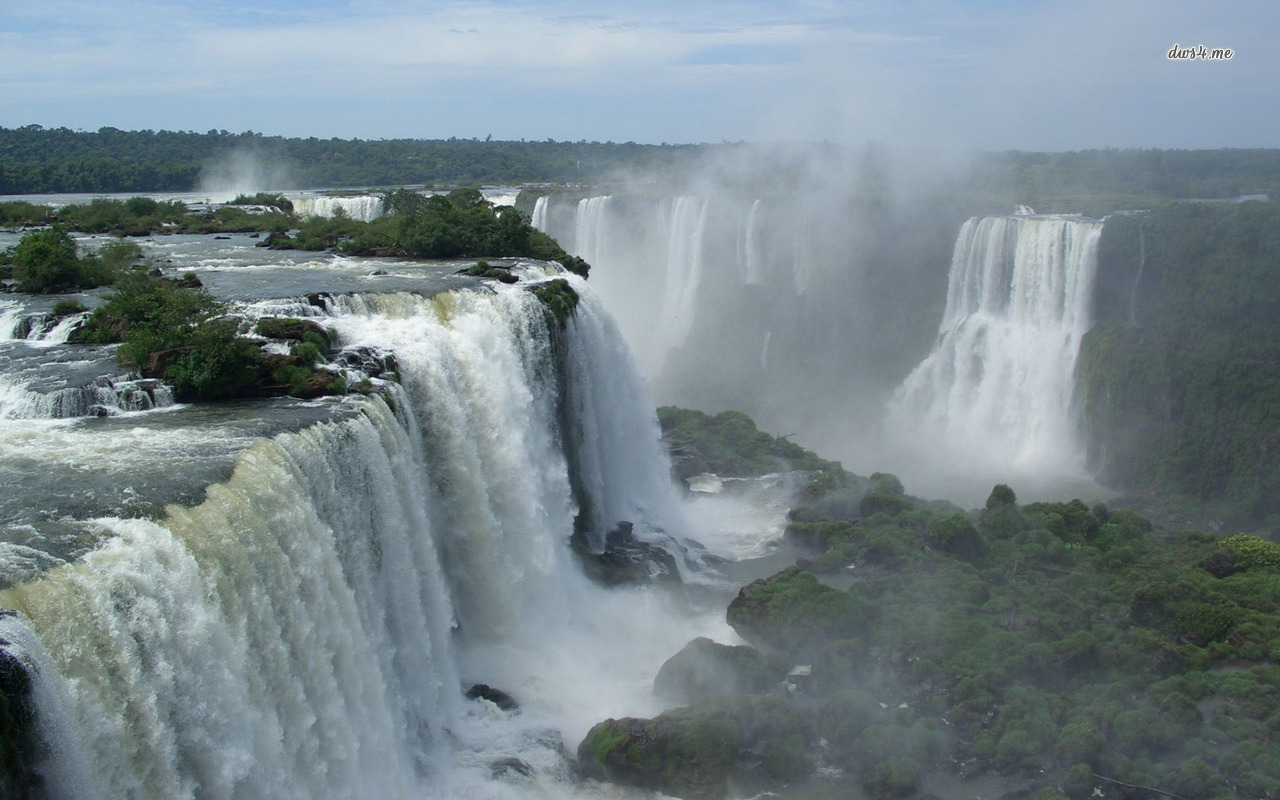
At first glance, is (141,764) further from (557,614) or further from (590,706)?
(557,614)

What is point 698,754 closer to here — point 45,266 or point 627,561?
point 627,561

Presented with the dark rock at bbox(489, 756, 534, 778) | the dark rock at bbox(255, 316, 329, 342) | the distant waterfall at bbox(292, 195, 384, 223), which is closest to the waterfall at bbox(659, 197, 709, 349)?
the distant waterfall at bbox(292, 195, 384, 223)

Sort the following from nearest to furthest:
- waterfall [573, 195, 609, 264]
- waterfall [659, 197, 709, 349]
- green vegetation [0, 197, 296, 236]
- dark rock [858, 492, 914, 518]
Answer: dark rock [858, 492, 914, 518]
green vegetation [0, 197, 296, 236]
waterfall [659, 197, 709, 349]
waterfall [573, 195, 609, 264]

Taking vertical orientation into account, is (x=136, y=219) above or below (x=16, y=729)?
above

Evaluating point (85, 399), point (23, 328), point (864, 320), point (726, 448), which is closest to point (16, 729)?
point (85, 399)

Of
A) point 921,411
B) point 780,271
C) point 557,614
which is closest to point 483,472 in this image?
point 557,614

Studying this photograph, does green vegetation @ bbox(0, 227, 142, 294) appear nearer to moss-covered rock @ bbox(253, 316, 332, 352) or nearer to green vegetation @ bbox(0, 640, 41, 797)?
moss-covered rock @ bbox(253, 316, 332, 352)
